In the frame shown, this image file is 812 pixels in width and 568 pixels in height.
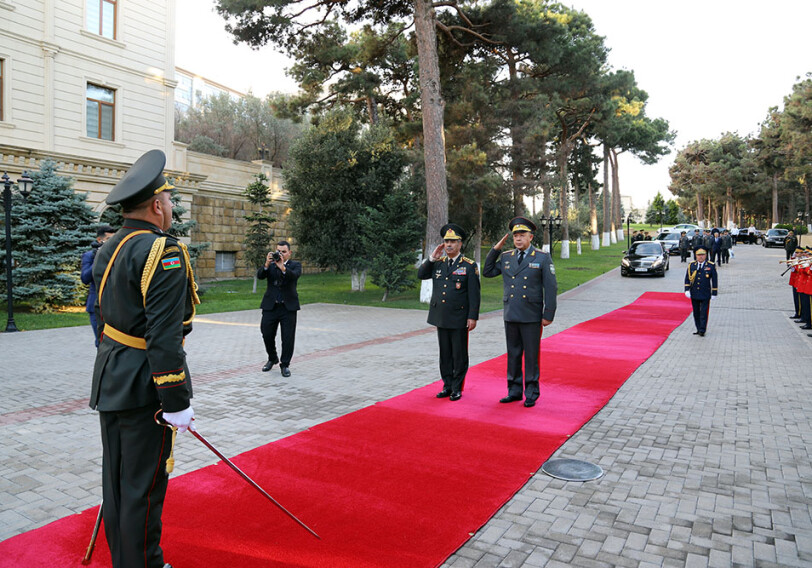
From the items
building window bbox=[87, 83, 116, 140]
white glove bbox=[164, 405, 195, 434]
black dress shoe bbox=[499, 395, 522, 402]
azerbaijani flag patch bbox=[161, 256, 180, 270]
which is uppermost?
building window bbox=[87, 83, 116, 140]

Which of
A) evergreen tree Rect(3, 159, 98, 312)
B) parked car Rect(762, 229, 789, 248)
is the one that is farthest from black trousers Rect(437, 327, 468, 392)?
parked car Rect(762, 229, 789, 248)

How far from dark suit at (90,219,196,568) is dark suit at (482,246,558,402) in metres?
4.62

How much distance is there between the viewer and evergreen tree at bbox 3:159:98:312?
15531 mm

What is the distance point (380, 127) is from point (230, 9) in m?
6.32

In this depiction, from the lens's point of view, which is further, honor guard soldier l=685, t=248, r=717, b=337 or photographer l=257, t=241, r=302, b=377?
honor guard soldier l=685, t=248, r=717, b=337

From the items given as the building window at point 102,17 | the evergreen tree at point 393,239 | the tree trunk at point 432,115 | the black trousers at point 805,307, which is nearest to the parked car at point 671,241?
the black trousers at point 805,307

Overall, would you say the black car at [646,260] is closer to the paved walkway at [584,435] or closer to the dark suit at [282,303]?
the paved walkway at [584,435]

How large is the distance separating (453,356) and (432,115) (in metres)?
12.4

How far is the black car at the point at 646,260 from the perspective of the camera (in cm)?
2738

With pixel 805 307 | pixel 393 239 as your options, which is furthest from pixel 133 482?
pixel 393 239

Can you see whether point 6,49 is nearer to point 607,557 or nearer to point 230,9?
point 230,9

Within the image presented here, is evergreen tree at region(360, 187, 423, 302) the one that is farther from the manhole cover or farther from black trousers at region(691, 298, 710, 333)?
the manhole cover

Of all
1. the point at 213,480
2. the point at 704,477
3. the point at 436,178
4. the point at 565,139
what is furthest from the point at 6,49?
the point at 565,139

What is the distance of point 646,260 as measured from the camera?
27.5 meters
